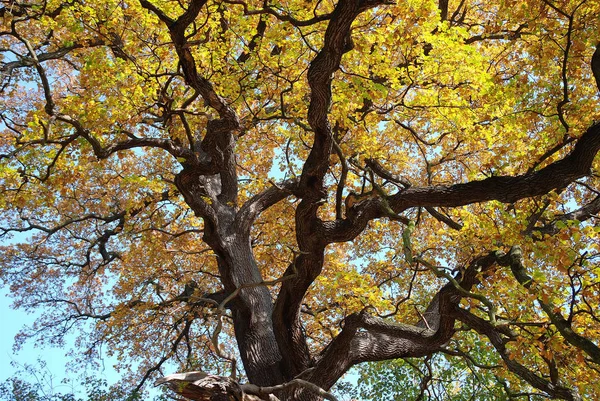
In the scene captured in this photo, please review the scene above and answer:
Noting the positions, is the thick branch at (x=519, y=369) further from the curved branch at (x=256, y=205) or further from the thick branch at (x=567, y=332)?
the curved branch at (x=256, y=205)

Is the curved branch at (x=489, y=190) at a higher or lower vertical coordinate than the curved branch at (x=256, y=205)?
lower

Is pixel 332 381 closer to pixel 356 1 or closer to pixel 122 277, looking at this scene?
pixel 356 1

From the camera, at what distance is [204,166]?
8.16 m

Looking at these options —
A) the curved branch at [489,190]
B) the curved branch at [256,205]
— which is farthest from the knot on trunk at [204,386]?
Answer: the curved branch at [256,205]

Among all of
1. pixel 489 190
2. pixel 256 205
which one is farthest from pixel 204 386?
pixel 256 205

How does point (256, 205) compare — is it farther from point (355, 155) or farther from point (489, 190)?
point (489, 190)

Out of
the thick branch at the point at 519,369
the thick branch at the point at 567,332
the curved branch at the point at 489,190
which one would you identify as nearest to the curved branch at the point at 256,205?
the curved branch at the point at 489,190

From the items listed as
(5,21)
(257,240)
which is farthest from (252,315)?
(5,21)

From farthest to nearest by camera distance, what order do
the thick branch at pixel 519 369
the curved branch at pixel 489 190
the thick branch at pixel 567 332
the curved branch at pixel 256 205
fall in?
1. the curved branch at pixel 256 205
2. the thick branch at pixel 519 369
3. the curved branch at pixel 489 190
4. the thick branch at pixel 567 332

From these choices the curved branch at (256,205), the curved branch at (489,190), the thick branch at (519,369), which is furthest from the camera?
the curved branch at (256,205)

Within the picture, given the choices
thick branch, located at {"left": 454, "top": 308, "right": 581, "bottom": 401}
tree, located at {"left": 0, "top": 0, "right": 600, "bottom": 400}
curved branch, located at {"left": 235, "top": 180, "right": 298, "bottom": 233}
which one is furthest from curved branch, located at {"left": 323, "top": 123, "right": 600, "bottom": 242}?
curved branch, located at {"left": 235, "top": 180, "right": 298, "bottom": 233}

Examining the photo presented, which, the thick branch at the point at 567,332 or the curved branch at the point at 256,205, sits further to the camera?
the curved branch at the point at 256,205

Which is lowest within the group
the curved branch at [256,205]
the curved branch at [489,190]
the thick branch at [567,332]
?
the thick branch at [567,332]

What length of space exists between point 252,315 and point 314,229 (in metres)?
2.00
